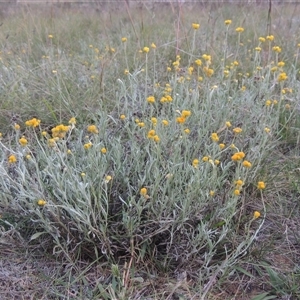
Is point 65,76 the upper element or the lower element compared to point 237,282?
upper

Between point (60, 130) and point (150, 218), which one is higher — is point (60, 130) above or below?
above

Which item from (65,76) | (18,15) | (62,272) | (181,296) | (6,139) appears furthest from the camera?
(18,15)

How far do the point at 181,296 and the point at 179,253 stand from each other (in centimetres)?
16

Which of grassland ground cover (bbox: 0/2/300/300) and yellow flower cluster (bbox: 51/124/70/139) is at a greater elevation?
yellow flower cluster (bbox: 51/124/70/139)

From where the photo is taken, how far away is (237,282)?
1.43 m

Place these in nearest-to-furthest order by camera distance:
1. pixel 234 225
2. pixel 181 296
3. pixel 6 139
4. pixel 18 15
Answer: pixel 181 296 → pixel 234 225 → pixel 6 139 → pixel 18 15

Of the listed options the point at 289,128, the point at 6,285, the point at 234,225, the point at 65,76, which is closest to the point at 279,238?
the point at 234,225

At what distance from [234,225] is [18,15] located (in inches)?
162

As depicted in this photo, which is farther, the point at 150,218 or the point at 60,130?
the point at 150,218

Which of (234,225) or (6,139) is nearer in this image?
(234,225)

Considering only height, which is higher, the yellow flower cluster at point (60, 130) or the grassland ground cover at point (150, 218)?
the yellow flower cluster at point (60, 130)

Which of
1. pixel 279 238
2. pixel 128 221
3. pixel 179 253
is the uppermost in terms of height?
pixel 128 221

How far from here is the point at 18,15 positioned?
4.74m

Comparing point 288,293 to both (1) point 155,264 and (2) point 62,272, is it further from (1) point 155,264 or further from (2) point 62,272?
(2) point 62,272
